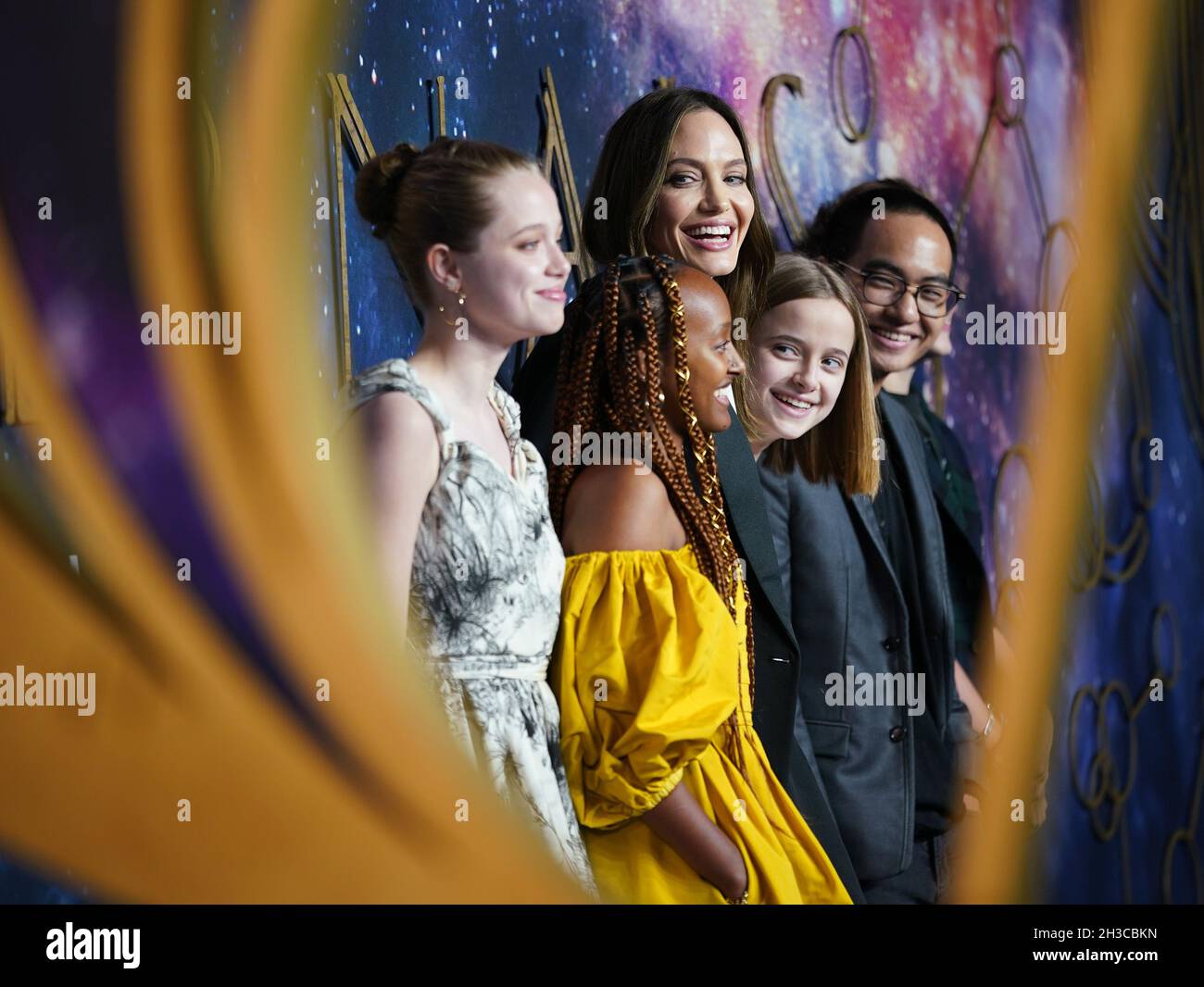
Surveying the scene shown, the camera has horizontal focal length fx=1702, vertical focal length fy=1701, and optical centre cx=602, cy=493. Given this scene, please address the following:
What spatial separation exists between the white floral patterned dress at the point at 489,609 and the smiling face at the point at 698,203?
29.6 inches

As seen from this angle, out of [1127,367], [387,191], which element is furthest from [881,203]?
[387,191]

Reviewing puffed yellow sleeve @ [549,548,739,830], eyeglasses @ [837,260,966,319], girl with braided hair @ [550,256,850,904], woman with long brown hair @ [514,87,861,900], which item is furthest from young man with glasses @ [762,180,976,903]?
puffed yellow sleeve @ [549,548,739,830]

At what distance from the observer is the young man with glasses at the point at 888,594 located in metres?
3.67

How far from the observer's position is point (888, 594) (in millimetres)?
3799

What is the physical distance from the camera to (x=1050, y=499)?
4.40m

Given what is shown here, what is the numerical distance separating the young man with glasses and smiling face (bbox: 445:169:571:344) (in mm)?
779

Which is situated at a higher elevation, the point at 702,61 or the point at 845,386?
the point at 702,61

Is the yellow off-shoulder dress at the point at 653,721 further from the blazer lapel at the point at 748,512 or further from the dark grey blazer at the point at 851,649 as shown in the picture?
the dark grey blazer at the point at 851,649

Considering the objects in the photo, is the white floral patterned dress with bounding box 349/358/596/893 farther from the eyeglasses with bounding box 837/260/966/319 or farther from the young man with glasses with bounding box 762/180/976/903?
the eyeglasses with bounding box 837/260/966/319

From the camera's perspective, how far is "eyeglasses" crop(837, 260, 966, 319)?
4.02 meters

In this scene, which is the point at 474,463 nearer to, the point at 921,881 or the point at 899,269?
the point at 899,269
